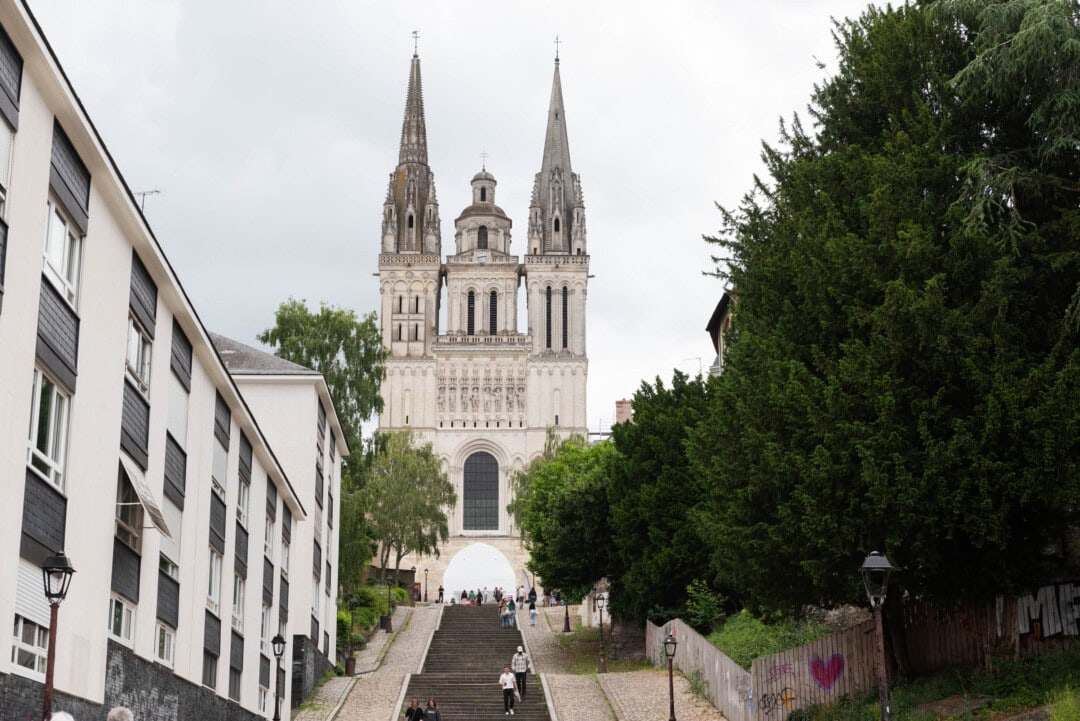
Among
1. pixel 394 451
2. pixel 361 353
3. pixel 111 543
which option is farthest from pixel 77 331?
pixel 394 451

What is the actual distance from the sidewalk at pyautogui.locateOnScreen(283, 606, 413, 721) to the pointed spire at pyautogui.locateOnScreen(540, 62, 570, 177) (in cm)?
6031

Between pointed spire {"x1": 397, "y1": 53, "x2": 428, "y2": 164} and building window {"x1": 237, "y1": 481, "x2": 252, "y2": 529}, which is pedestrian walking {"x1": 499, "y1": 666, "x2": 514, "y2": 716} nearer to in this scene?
building window {"x1": 237, "y1": 481, "x2": 252, "y2": 529}

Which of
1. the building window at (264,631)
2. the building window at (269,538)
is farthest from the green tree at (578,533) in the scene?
the building window at (264,631)

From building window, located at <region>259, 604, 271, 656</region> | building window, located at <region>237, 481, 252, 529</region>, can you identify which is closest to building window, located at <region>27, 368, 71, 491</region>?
building window, located at <region>237, 481, 252, 529</region>

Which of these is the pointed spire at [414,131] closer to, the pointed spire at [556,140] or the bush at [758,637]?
the pointed spire at [556,140]

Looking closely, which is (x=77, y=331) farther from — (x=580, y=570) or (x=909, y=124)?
(x=580, y=570)

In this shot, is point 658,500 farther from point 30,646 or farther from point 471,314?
point 471,314

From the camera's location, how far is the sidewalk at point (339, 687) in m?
30.6

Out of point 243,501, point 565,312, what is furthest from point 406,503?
point 565,312

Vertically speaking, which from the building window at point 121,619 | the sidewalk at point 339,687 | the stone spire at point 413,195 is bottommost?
the sidewalk at point 339,687

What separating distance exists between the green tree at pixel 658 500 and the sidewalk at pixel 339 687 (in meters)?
7.77

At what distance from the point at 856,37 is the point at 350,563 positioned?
1075 inches

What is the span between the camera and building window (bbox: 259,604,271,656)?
94.2 ft

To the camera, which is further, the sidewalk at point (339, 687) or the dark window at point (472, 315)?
the dark window at point (472, 315)
